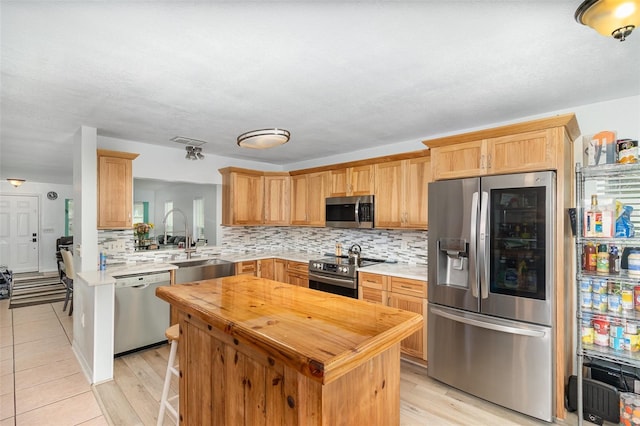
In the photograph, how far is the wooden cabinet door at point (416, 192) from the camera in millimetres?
3383

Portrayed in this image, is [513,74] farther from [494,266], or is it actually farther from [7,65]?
[7,65]

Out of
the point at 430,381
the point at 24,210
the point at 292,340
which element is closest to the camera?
the point at 292,340

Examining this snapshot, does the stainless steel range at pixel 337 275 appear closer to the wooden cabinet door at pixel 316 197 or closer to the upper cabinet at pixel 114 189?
the wooden cabinet door at pixel 316 197

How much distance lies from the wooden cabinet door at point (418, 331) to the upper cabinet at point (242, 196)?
2.54m

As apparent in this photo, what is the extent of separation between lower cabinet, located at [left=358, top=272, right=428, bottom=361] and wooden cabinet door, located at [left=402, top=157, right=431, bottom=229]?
0.67m

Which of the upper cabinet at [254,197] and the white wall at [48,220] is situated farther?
the white wall at [48,220]

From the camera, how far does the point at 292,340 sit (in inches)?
43.3

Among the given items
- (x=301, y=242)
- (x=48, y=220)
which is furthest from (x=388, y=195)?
(x=48, y=220)

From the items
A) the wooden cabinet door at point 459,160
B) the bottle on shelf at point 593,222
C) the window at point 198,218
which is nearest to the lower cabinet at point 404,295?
the wooden cabinet door at point 459,160

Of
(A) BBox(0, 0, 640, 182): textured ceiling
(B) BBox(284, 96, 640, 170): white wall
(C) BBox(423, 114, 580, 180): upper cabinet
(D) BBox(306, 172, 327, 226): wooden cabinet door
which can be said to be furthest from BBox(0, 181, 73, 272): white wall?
(B) BBox(284, 96, 640, 170): white wall

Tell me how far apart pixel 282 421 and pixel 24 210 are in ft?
31.9

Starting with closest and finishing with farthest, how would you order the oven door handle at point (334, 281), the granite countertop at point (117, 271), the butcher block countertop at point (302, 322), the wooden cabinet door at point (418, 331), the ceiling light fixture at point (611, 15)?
1. the butcher block countertop at point (302, 322)
2. the ceiling light fixture at point (611, 15)
3. the granite countertop at point (117, 271)
4. the wooden cabinet door at point (418, 331)
5. the oven door handle at point (334, 281)

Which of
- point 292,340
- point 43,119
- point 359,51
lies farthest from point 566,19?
point 43,119

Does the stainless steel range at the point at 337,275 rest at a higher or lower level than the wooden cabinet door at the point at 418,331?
higher
